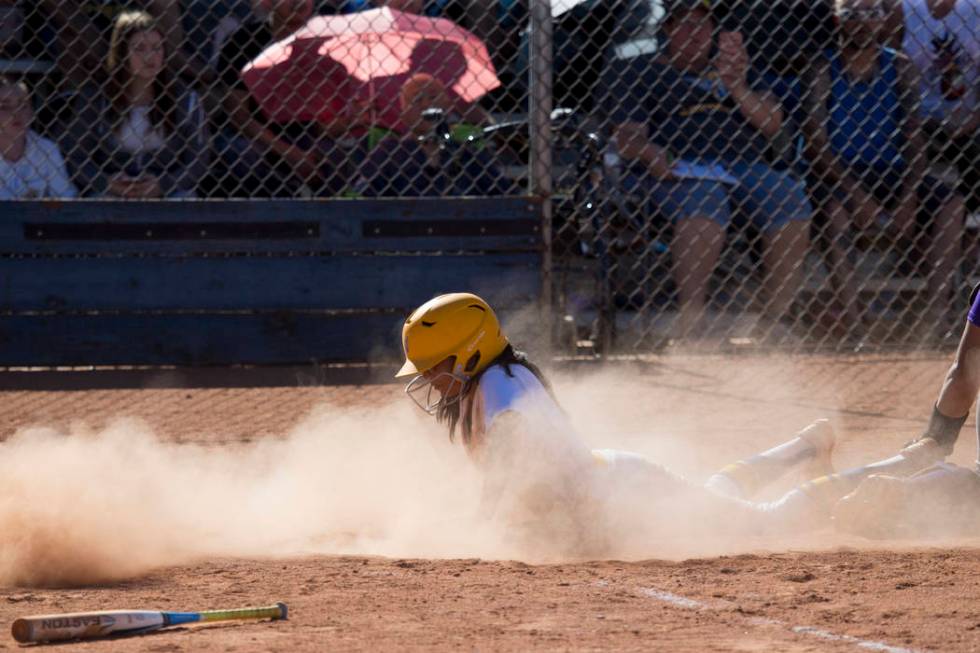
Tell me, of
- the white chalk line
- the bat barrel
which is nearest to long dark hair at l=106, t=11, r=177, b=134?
the bat barrel

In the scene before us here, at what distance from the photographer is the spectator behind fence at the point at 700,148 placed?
8.72 m

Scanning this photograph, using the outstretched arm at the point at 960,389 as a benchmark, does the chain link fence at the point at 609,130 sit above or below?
above

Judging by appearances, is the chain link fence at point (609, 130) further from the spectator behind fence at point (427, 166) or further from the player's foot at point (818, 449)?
the player's foot at point (818, 449)

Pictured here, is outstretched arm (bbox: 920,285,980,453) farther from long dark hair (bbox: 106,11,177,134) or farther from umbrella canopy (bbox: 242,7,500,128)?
long dark hair (bbox: 106,11,177,134)

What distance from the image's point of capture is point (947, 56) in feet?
30.9

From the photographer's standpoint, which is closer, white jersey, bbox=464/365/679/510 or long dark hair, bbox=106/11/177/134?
white jersey, bbox=464/365/679/510

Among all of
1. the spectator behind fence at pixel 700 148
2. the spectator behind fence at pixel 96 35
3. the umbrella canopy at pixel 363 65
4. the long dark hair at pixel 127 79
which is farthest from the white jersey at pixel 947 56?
the long dark hair at pixel 127 79

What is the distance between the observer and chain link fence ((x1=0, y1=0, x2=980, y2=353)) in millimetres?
8453

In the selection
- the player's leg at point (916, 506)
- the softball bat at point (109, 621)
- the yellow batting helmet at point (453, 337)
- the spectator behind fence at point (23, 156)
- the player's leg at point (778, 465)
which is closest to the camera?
the softball bat at point (109, 621)

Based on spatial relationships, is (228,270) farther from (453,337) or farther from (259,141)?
(453,337)

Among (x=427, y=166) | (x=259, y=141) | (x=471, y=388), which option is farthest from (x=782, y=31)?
(x=471, y=388)

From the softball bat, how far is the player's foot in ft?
8.95

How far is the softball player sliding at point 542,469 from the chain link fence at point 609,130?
10.5ft

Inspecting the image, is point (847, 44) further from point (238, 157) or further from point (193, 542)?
point (193, 542)
